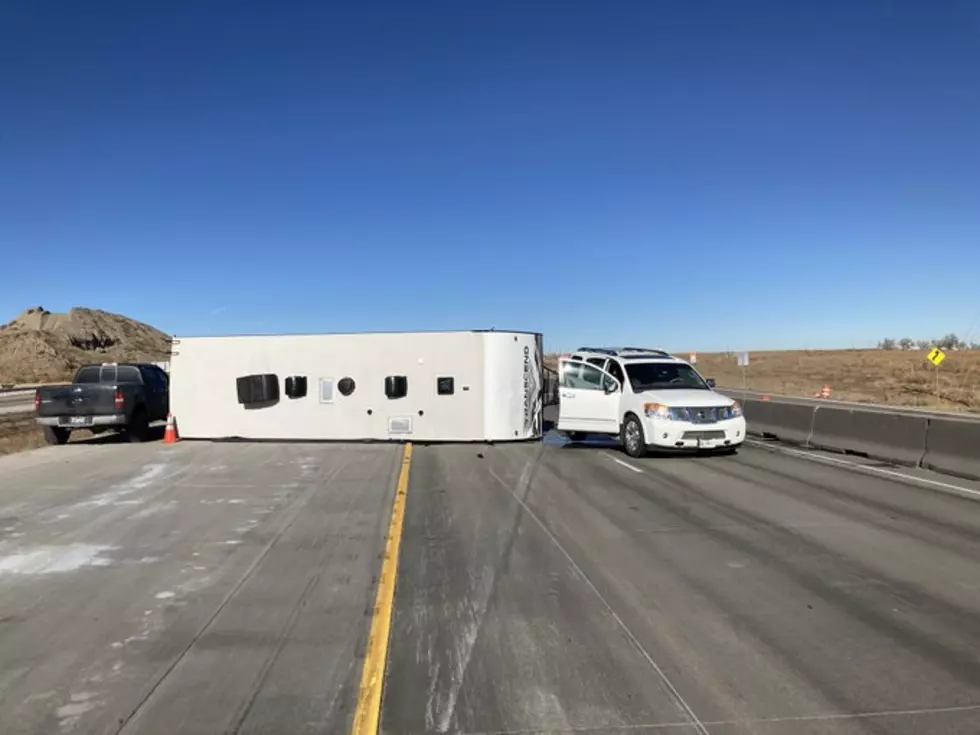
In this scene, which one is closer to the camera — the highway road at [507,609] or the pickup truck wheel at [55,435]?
the highway road at [507,609]

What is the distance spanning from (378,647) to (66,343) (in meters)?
97.7

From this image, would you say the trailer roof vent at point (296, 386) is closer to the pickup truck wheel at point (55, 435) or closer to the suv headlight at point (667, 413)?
the pickup truck wheel at point (55, 435)

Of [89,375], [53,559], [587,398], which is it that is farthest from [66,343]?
[53,559]

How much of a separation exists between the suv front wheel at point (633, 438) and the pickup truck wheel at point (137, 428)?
434 inches

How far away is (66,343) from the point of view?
89.1m

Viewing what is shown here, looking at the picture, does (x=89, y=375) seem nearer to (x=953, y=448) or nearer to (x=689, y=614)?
(x=689, y=614)

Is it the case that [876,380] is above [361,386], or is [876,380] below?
below

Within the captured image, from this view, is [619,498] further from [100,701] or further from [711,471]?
[100,701]

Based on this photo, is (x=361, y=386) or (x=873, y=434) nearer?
(x=873, y=434)

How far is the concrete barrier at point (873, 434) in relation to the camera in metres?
12.7

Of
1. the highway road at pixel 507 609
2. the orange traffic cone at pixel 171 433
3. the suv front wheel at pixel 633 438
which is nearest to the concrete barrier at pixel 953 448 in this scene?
the highway road at pixel 507 609

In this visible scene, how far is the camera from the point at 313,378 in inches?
682

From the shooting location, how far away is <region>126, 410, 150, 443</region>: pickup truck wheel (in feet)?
56.7

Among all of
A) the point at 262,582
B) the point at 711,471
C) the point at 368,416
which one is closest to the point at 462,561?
the point at 262,582
